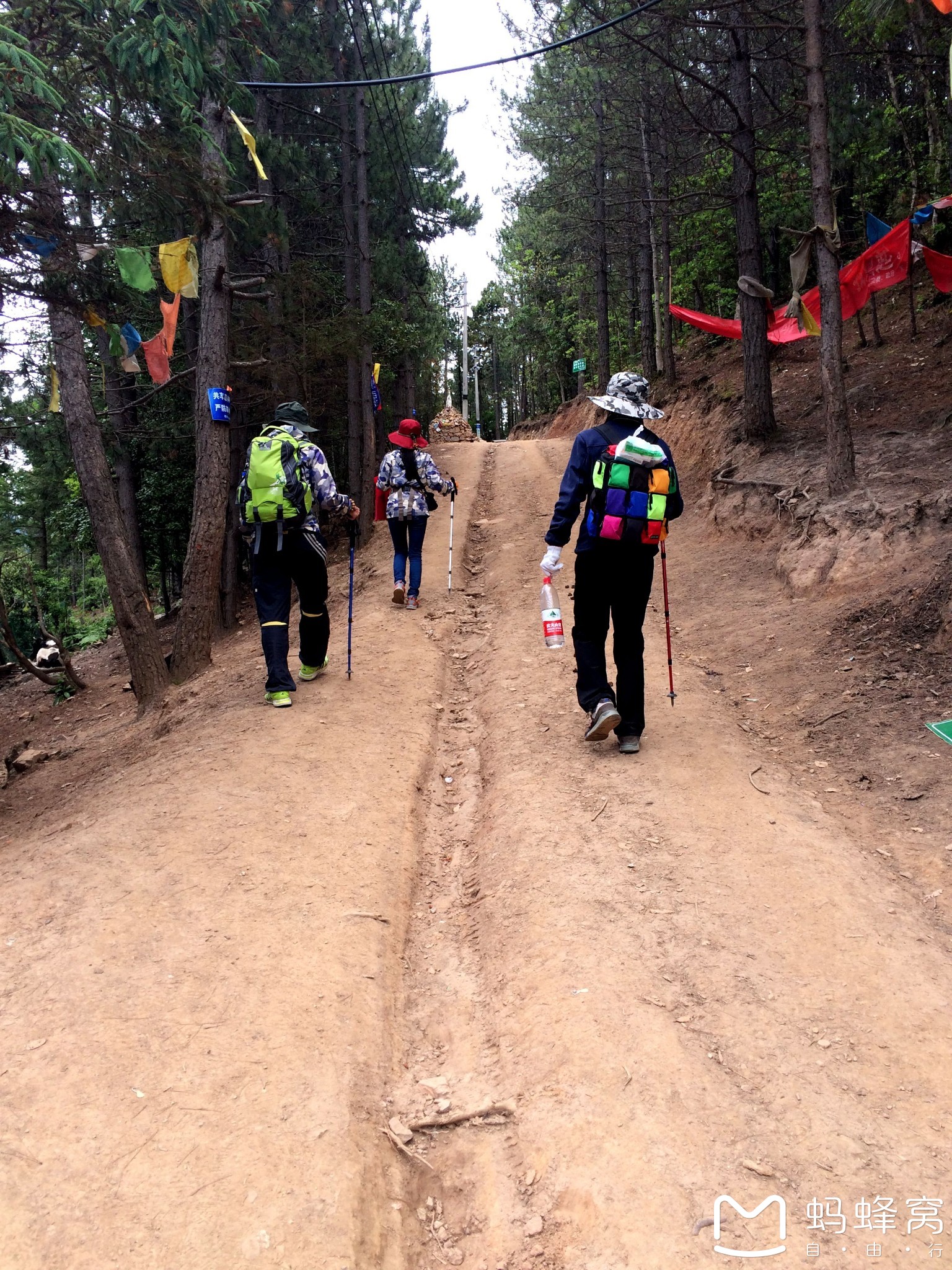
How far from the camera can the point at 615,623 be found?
238 inches

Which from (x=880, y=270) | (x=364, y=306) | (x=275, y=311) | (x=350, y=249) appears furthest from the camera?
(x=350, y=249)

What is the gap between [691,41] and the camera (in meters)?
15.3

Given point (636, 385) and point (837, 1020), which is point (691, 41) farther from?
point (837, 1020)

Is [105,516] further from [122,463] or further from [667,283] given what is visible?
[667,283]

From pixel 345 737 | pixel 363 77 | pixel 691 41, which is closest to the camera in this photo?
pixel 345 737

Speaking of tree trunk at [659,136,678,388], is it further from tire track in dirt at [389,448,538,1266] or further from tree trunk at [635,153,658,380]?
tire track in dirt at [389,448,538,1266]

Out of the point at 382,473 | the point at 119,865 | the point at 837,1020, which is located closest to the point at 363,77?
the point at 382,473

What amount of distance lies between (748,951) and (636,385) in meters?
3.60

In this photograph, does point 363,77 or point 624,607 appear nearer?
point 624,607

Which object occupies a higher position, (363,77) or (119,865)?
(363,77)

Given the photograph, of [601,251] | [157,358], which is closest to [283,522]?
[157,358]

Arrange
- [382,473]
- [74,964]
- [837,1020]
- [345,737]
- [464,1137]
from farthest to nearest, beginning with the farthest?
[382,473], [345,737], [74,964], [837,1020], [464,1137]

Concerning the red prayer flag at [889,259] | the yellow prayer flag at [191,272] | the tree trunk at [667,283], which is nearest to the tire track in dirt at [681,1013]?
the yellow prayer flag at [191,272]

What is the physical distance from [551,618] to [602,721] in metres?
0.79
